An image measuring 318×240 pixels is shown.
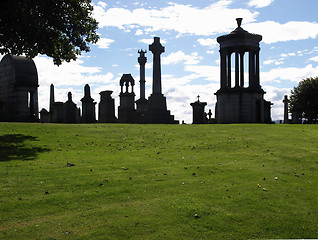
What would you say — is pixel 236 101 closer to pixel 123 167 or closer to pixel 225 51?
pixel 225 51

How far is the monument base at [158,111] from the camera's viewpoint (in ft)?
143

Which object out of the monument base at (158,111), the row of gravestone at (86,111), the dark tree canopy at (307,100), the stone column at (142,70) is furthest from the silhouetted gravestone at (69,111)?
the dark tree canopy at (307,100)

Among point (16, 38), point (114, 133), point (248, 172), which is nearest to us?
point (248, 172)

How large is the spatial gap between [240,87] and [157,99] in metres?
11.7

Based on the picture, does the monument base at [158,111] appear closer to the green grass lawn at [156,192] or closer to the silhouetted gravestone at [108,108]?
the silhouetted gravestone at [108,108]

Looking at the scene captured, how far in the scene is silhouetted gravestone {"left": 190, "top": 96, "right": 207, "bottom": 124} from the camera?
45656 mm

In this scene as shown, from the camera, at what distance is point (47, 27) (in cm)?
2177

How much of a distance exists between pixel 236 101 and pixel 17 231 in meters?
41.0

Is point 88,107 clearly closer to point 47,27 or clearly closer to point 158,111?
point 158,111

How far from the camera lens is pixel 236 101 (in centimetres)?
4562

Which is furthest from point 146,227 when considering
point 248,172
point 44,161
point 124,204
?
point 44,161

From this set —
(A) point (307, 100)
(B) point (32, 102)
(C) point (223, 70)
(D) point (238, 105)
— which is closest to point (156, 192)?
(B) point (32, 102)

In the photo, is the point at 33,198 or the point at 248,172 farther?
the point at 248,172

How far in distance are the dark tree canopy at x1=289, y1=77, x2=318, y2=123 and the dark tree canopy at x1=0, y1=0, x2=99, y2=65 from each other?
46587 mm
